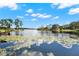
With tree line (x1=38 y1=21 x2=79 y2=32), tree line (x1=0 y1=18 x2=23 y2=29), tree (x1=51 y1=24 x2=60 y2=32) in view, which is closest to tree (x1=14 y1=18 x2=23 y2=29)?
tree line (x1=0 y1=18 x2=23 y2=29)

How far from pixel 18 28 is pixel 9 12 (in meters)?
0.22

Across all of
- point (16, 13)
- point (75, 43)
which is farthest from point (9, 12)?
point (75, 43)

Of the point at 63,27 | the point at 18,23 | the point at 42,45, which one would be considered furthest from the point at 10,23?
the point at 63,27

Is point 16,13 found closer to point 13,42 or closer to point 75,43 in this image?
point 13,42

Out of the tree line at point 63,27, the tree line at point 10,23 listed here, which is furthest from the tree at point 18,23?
the tree line at point 63,27

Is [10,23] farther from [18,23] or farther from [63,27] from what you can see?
[63,27]

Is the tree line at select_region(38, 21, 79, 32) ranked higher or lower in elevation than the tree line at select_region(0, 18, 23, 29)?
lower

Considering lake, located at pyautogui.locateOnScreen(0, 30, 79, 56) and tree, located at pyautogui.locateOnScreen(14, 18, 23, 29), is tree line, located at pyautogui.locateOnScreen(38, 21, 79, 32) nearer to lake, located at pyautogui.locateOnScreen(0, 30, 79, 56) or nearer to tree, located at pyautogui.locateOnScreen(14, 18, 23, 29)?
lake, located at pyautogui.locateOnScreen(0, 30, 79, 56)

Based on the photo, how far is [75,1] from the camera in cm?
218

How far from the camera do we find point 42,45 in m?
2.21

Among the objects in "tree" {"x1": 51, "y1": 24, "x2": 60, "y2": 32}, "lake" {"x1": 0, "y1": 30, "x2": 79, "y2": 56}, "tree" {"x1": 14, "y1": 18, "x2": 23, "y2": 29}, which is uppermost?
"tree" {"x1": 14, "y1": 18, "x2": 23, "y2": 29}

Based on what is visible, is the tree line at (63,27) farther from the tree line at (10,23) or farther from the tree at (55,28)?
the tree line at (10,23)

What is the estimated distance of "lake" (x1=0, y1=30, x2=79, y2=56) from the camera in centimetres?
218

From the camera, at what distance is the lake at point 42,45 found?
2.18m
